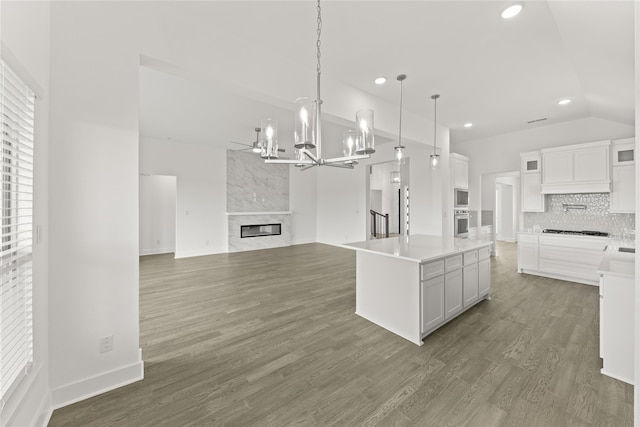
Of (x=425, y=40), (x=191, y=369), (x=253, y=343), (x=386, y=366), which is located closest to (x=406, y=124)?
(x=425, y=40)

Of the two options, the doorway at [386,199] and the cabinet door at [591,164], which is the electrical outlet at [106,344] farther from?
the doorway at [386,199]

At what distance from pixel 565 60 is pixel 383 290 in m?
3.44

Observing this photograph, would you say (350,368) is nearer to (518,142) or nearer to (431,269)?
(431,269)

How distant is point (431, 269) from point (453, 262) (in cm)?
49

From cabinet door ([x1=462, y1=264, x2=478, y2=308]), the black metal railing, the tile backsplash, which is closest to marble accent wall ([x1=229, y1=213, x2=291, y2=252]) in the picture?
the black metal railing

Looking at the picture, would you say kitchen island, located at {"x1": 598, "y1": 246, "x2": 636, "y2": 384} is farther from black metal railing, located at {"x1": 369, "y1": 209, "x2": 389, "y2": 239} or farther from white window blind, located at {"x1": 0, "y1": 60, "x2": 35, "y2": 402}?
black metal railing, located at {"x1": 369, "y1": 209, "x2": 389, "y2": 239}

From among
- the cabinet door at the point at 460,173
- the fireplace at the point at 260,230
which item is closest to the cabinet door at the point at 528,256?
the cabinet door at the point at 460,173

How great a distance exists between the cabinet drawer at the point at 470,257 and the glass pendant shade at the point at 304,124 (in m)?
2.40

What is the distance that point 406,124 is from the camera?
4492mm

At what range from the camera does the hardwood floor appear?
1645 millimetres

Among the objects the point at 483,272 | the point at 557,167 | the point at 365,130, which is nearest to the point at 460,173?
the point at 557,167

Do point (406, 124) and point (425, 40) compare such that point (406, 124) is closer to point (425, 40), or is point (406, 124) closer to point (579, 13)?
point (425, 40)

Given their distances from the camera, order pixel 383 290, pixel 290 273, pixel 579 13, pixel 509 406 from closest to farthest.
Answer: pixel 509 406 → pixel 579 13 → pixel 383 290 → pixel 290 273

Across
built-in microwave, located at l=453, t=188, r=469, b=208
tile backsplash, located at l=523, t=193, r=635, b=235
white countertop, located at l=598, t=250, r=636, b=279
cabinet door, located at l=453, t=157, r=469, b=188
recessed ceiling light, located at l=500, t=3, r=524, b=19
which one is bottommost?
white countertop, located at l=598, t=250, r=636, b=279
